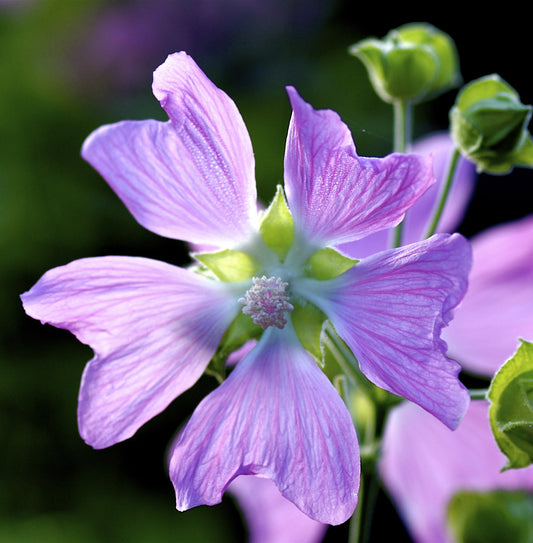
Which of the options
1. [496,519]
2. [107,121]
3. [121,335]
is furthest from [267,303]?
[107,121]

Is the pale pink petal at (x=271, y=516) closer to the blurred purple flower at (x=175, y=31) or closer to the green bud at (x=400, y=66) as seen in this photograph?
the green bud at (x=400, y=66)

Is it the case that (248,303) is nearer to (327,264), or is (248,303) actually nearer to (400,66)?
(327,264)

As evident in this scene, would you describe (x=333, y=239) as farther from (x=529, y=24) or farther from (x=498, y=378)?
(x=529, y=24)

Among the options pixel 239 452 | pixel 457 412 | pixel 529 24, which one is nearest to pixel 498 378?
pixel 457 412

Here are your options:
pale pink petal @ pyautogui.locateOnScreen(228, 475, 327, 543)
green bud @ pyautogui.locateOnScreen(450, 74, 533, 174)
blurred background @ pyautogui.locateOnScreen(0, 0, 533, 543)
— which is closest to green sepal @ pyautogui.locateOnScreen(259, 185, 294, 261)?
green bud @ pyautogui.locateOnScreen(450, 74, 533, 174)

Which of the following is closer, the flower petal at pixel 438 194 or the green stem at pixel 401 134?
the green stem at pixel 401 134

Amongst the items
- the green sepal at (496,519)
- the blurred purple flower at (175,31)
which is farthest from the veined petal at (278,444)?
the blurred purple flower at (175,31)

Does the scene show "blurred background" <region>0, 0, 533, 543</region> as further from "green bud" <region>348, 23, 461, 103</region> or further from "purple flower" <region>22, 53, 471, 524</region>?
"purple flower" <region>22, 53, 471, 524</region>
